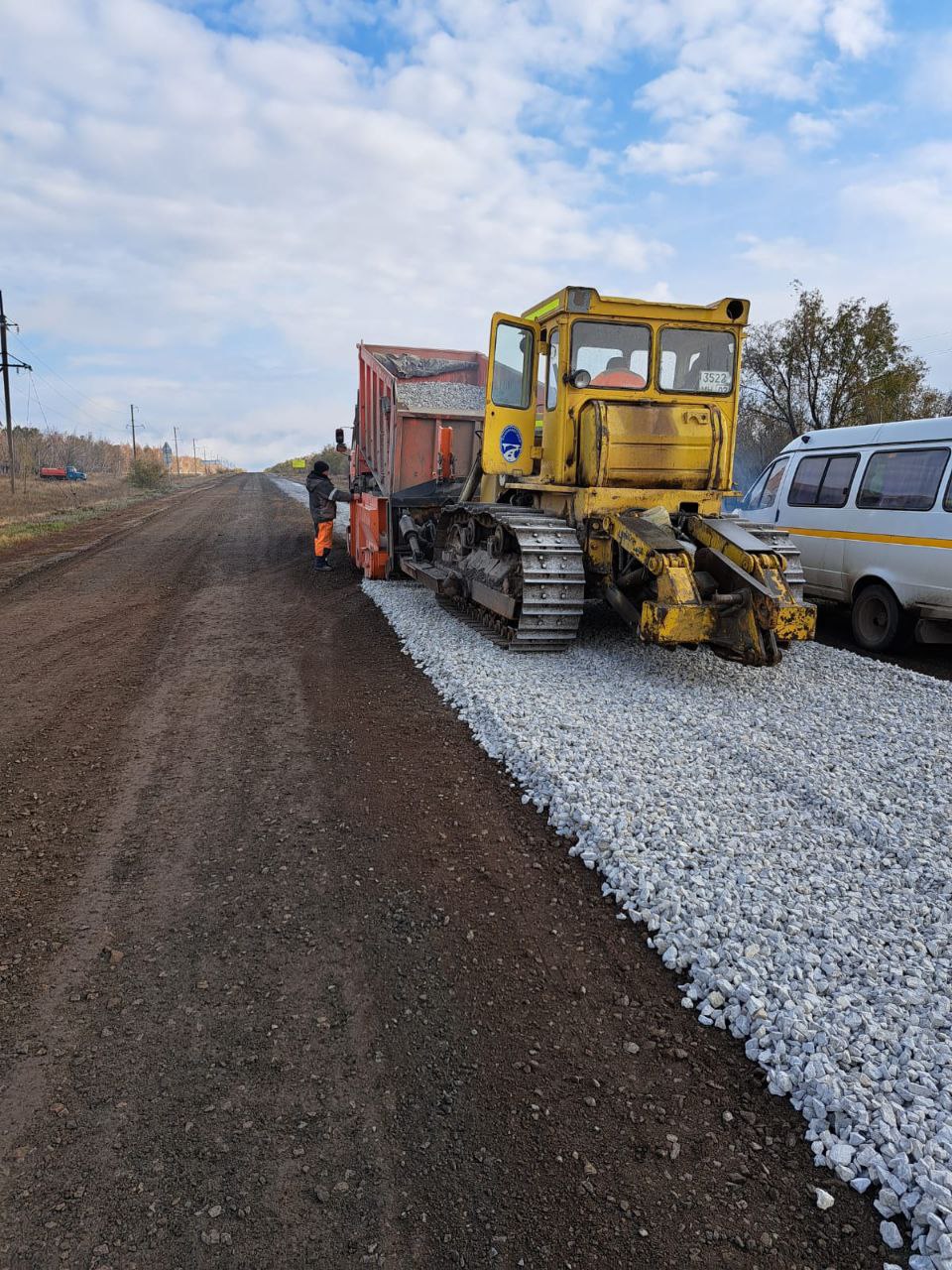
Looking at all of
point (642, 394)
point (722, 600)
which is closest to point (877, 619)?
point (722, 600)

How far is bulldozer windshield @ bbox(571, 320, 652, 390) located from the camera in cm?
760

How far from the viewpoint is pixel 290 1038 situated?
2.77 m

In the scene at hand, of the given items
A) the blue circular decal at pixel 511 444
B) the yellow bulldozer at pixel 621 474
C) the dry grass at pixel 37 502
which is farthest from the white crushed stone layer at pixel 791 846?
the dry grass at pixel 37 502

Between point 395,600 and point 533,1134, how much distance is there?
837cm

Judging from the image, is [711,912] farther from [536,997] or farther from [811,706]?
[811,706]

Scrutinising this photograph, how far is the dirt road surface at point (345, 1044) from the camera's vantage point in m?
2.14

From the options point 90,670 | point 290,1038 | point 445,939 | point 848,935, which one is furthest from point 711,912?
point 90,670

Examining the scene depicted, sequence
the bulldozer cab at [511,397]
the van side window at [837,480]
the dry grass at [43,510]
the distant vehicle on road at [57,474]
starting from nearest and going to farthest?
1. the bulldozer cab at [511,397]
2. the van side window at [837,480]
3. the dry grass at [43,510]
4. the distant vehicle on road at [57,474]

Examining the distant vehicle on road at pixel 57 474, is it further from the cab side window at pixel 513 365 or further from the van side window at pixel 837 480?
the van side window at pixel 837 480

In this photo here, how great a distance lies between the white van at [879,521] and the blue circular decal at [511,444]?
358cm

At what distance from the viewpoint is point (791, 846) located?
4031 mm

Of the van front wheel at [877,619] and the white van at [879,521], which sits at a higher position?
the white van at [879,521]

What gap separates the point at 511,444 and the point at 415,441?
10.4 feet

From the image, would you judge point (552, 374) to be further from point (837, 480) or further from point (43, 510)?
point (43, 510)
